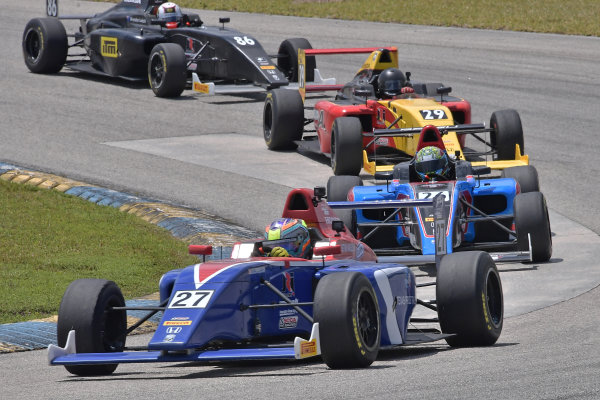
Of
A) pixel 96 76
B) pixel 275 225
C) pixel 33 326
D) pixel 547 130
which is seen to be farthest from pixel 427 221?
pixel 96 76

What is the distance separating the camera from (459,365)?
8.31 metres

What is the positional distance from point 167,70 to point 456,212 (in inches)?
458

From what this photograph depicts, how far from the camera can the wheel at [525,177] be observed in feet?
48.1

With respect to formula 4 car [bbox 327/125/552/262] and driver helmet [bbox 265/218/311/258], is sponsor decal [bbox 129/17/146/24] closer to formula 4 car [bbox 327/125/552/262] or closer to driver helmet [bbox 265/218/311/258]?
formula 4 car [bbox 327/125/552/262]

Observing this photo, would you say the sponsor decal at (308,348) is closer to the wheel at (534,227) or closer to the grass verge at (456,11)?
the wheel at (534,227)

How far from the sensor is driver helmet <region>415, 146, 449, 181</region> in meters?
14.0

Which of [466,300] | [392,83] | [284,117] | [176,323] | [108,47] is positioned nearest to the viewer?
[176,323]

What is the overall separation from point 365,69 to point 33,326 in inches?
416

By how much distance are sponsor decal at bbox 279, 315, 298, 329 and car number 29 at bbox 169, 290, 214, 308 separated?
816 mm

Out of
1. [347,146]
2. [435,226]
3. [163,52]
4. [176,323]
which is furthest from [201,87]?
[176,323]

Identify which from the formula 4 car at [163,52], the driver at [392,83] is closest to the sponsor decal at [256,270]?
the driver at [392,83]

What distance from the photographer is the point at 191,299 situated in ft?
27.6

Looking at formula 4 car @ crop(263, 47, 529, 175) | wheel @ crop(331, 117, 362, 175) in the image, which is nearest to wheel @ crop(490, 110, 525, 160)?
formula 4 car @ crop(263, 47, 529, 175)

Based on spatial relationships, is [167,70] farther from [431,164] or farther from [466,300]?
[466,300]
